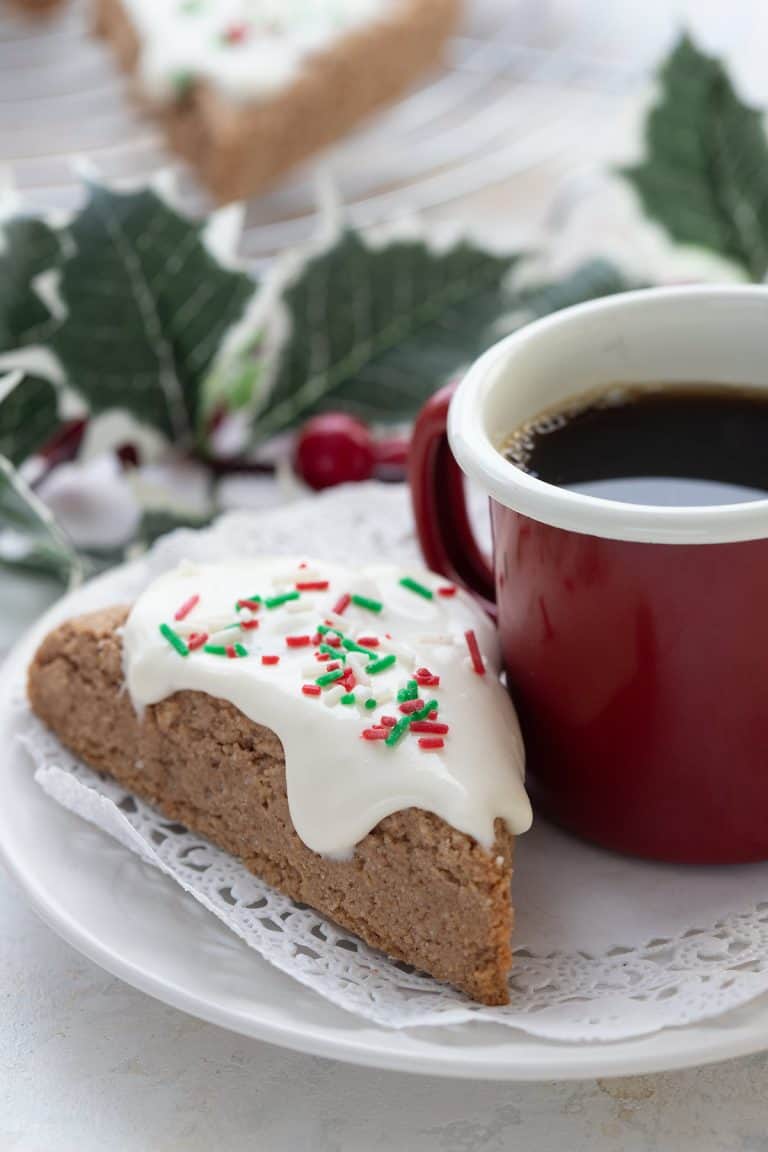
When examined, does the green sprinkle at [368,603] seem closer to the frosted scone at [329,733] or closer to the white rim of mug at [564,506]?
the frosted scone at [329,733]

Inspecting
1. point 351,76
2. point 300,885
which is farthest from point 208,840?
point 351,76

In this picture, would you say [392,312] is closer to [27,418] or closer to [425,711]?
[27,418]

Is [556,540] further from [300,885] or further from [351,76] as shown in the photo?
[351,76]

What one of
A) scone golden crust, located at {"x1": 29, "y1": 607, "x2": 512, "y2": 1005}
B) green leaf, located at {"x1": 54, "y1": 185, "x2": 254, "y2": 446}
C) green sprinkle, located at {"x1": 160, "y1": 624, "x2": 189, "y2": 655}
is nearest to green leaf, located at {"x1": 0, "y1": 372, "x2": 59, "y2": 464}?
green leaf, located at {"x1": 54, "y1": 185, "x2": 254, "y2": 446}

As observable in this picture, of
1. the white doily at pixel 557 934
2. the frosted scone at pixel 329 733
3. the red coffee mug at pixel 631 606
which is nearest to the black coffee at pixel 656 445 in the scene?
the red coffee mug at pixel 631 606

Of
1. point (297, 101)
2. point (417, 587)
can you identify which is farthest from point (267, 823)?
point (297, 101)

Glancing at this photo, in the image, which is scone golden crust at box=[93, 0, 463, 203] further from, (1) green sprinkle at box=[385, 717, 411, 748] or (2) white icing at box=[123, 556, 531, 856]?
(1) green sprinkle at box=[385, 717, 411, 748]
